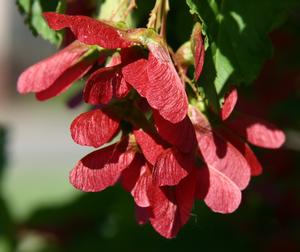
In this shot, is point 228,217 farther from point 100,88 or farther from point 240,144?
point 100,88

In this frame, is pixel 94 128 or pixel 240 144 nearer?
pixel 94 128

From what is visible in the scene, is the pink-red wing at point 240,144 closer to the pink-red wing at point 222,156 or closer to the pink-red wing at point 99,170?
the pink-red wing at point 222,156

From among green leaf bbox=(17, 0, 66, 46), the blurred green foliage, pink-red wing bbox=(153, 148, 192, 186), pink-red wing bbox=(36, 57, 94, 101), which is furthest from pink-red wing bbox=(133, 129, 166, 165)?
the blurred green foliage

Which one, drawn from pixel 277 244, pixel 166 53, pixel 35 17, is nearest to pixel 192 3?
pixel 166 53

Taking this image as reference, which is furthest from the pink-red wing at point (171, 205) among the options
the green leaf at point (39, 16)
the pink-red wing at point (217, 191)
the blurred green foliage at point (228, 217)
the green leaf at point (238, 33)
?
the blurred green foliage at point (228, 217)

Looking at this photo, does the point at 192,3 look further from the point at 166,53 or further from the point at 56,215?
the point at 56,215

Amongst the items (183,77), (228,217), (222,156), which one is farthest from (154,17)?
(228,217)
